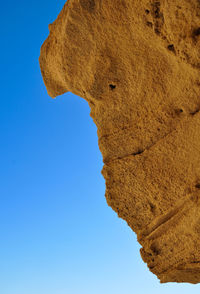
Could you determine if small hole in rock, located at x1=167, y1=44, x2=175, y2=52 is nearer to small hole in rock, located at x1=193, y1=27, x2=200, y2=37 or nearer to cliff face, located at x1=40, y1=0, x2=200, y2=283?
cliff face, located at x1=40, y1=0, x2=200, y2=283

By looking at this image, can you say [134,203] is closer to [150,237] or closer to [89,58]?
[150,237]

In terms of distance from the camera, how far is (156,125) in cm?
233

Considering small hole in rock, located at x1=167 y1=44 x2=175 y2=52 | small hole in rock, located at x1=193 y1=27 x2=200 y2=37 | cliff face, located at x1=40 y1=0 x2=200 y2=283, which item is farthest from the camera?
cliff face, located at x1=40 y1=0 x2=200 y2=283

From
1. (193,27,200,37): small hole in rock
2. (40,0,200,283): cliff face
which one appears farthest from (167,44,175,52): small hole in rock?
(193,27,200,37): small hole in rock

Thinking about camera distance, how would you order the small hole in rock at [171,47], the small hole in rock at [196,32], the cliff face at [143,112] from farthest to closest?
the cliff face at [143,112]
the small hole in rock at [171,47]
the small hole in rock at [196,32]

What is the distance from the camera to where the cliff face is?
2107 mm

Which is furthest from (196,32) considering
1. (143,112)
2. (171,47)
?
(143,112)

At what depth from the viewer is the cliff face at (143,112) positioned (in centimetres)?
211

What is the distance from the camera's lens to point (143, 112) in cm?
237

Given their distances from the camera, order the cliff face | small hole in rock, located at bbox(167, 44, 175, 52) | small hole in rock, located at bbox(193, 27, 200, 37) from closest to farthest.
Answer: small hole in rock, located at bbox(193, 27, 200, 37) → small hole in rock, located at bbox(167, 44, 175, 52) → the cliff face

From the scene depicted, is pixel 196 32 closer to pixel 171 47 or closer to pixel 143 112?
pixel 171 47

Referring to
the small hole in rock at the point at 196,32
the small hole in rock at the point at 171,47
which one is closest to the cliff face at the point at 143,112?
the small hole in rock at the point at 171,47

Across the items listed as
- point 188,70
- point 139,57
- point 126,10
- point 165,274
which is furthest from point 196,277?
point 126,10

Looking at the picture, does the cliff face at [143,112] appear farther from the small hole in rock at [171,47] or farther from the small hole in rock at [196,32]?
the small hole in rock at [196,32]
